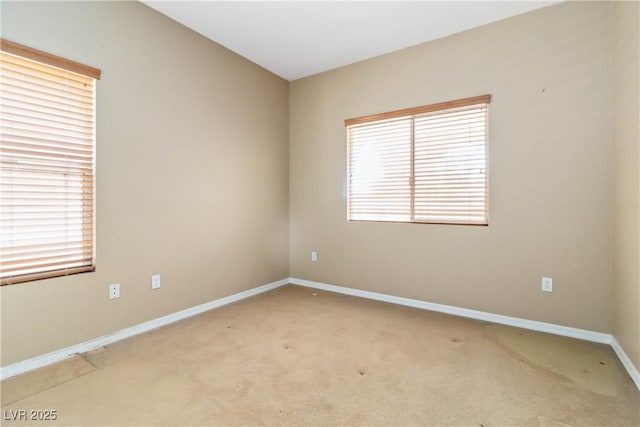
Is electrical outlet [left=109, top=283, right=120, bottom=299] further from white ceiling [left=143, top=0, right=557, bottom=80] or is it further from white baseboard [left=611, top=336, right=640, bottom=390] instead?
white baseboard [left=611, top=336, right=640, bottom=390]

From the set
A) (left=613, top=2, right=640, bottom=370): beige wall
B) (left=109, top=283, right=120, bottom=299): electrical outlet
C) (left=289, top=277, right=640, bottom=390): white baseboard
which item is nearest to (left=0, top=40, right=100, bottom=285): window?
(left=109, top=283, right=120, bottom=299): electrical outlet

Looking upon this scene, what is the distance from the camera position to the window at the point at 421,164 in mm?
2971

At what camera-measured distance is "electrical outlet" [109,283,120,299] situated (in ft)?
7.98

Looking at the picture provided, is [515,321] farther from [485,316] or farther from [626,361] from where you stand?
[626,361]

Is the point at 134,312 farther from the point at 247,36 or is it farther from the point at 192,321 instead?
the point at 247,36

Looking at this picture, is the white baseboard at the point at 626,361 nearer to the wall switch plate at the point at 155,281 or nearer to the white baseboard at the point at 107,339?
the white baseboard at the point at 107,339

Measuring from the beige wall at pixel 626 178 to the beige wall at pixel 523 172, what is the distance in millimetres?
125

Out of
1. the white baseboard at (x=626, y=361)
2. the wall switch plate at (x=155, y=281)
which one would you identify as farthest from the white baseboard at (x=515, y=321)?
the wall switch plate at (x=155, y=281)

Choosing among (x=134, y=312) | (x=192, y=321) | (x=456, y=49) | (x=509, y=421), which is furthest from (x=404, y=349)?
(x=456, y=49)

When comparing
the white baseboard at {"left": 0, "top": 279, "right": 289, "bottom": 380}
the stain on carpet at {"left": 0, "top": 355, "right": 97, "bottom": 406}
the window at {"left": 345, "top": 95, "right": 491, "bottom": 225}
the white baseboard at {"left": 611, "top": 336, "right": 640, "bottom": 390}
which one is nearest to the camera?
the stain on carpet at {"left": 0, "top": 355, "right": 97, "bottom": 406}

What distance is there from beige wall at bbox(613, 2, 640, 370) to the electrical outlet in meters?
3.59

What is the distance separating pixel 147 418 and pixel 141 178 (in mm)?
1814

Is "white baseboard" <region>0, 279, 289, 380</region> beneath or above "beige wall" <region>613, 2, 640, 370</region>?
beneath

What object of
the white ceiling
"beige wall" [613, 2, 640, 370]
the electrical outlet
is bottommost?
the electrical outlet
